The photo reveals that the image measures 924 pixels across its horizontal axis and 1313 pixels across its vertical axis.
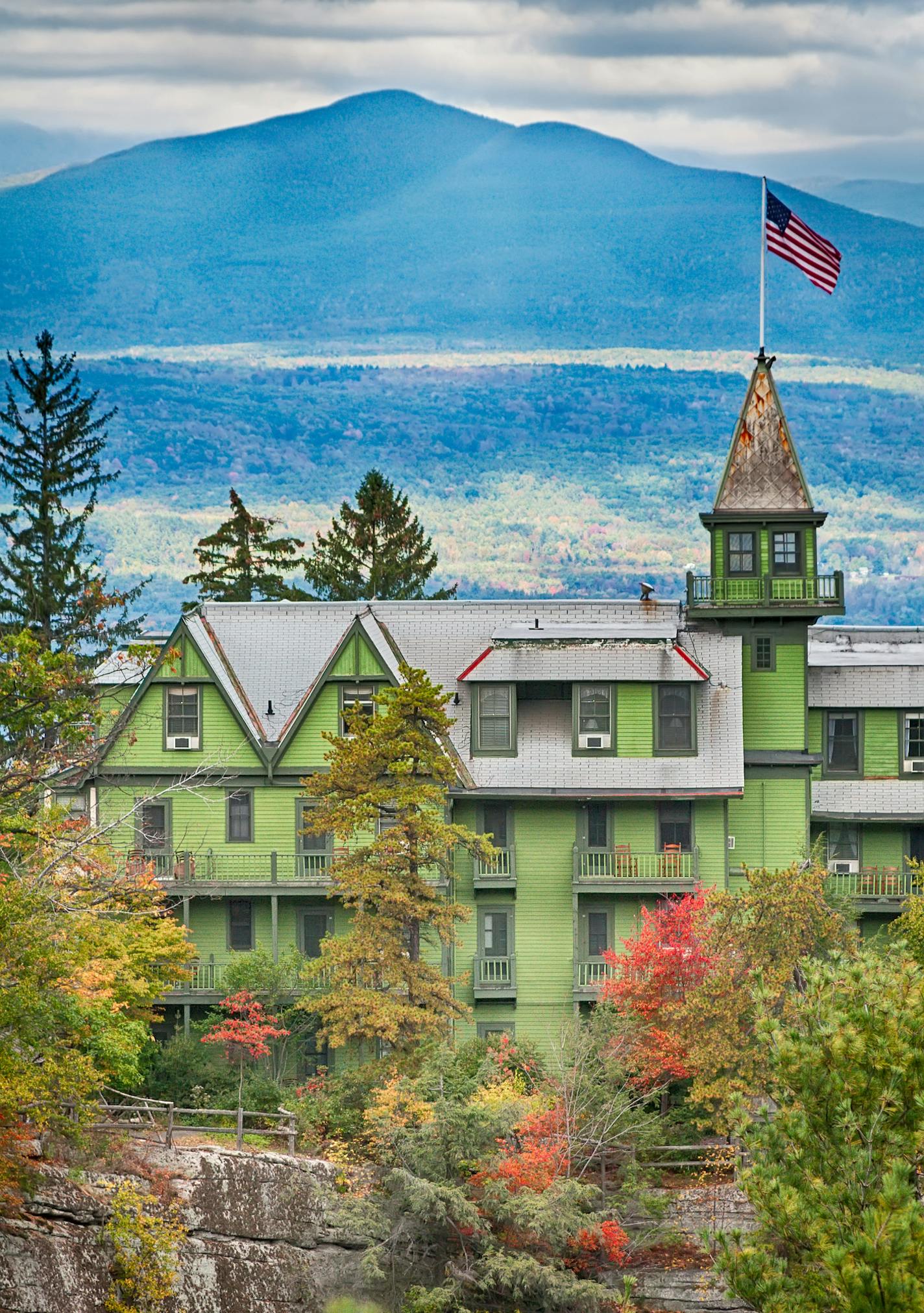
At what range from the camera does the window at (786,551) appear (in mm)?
60469

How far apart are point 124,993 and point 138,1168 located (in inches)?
223

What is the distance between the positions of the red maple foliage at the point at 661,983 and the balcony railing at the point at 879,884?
7526 mm

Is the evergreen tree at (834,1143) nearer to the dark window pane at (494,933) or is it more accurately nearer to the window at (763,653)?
the dark window pane at (494,933)

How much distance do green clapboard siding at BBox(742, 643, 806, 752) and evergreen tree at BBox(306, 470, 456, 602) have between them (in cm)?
3248

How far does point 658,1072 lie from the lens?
163 ft

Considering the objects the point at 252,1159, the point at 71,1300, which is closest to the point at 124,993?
the point at 252,1159

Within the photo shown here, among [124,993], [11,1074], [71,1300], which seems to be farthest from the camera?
[124,993]

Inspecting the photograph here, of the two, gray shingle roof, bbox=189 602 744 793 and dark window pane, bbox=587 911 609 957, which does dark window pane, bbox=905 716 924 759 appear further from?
dark window pane, bbox=587 911 609 957

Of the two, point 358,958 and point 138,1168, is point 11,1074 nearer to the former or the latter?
point 138,1168

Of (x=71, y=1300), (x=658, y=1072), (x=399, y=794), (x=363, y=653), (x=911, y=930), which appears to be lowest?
(x=71, y=1300)

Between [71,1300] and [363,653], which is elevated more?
[363,653]

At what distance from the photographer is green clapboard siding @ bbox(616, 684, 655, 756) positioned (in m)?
57.5

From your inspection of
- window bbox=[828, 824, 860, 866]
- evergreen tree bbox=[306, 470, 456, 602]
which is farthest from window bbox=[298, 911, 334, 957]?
evergreen tree bbox=[306, 470, 456, 602]

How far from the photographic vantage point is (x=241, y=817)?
5753 centimetres
